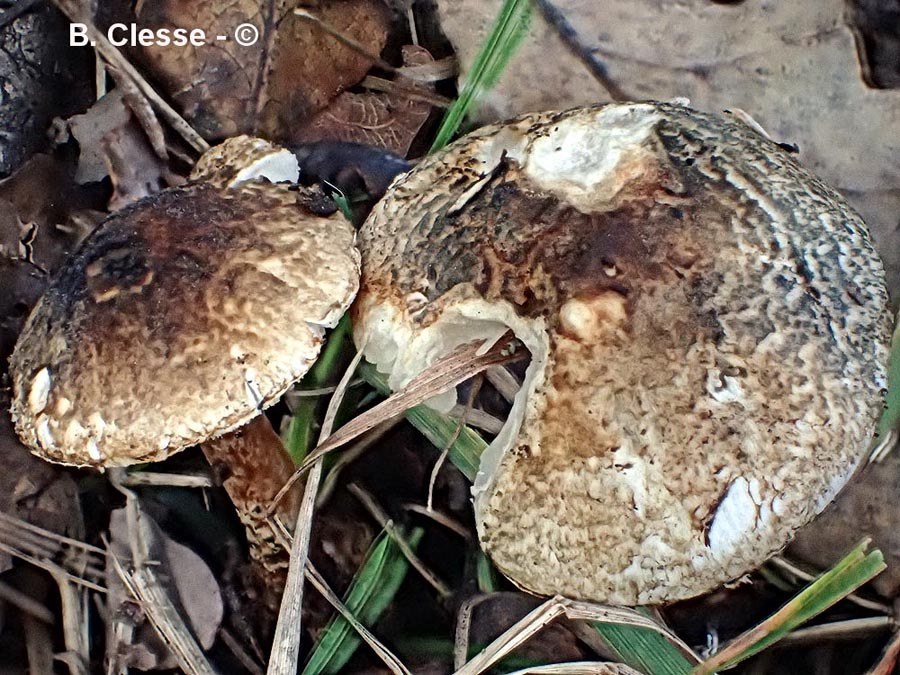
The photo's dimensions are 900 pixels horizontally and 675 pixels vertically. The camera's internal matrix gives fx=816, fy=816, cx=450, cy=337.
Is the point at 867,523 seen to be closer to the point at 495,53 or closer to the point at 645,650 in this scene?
the point at 645,650

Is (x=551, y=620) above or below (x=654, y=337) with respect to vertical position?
below

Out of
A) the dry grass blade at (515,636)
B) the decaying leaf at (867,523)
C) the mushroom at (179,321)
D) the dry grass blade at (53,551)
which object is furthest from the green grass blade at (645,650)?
the dry grass blade at (53,551)

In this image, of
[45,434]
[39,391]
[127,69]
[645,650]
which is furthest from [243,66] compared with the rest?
[645,650]

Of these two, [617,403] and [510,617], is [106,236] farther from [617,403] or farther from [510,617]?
[510,617]

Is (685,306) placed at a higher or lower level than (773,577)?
higher

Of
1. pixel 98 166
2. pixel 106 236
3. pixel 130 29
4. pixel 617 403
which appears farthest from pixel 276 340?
pixel 130 29

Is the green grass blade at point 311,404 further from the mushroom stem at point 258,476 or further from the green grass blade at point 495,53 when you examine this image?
the green grass blade at point 495,53
